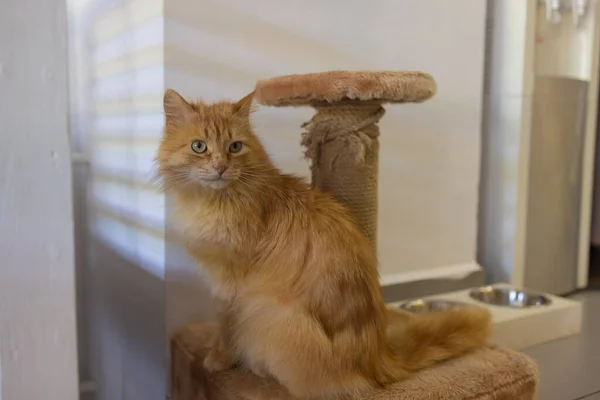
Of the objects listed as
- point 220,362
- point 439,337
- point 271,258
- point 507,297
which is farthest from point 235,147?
point 507,297

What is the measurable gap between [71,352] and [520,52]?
1.91 meters

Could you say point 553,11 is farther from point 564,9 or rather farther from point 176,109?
point 176,109

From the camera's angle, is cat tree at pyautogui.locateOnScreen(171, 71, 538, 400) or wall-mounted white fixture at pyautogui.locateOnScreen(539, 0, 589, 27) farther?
wall-mounted white fixture at pyautogui.locateOnScreen(539, 0, 589, 27)

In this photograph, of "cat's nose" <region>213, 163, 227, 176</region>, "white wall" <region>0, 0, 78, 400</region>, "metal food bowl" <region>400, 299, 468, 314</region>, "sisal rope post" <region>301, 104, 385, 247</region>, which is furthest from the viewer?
"metal food bowl" <region>400, 299, 468, 314</region>

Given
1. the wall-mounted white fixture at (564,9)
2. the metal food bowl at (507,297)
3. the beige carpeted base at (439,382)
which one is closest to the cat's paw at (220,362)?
the beige carpeted base at (439,382)

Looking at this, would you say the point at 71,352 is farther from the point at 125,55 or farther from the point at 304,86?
the point at 125,55

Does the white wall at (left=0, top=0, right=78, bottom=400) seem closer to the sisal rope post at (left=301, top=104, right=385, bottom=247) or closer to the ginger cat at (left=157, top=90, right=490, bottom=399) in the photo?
the ginger cat at (left=157, top=90, right=490, bottom=399)

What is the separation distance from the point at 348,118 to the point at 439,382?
0.58 m

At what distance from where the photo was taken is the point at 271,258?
104 centimetres

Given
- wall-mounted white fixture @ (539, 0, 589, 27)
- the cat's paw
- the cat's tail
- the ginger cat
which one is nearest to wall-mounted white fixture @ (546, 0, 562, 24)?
wall-mounted white fixture @ (539, 0, 589, 27)

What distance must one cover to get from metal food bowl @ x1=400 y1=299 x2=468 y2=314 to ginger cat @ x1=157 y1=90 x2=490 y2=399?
693 millimetres

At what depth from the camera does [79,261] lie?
184cm

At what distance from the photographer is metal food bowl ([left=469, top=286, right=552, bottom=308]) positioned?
73.6 inches

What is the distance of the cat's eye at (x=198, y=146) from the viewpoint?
1025mm
